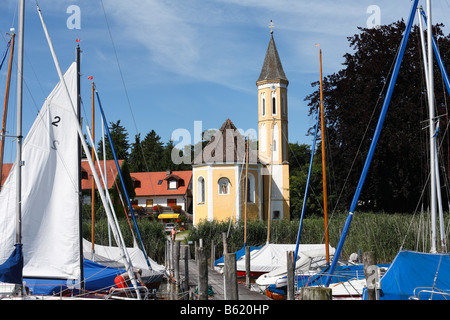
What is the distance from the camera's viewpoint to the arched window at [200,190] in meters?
49.1

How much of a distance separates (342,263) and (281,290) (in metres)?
3.72

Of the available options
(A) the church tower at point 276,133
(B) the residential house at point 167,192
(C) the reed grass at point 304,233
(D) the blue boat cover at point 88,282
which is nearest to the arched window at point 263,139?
(A) the church tower at point 276,133

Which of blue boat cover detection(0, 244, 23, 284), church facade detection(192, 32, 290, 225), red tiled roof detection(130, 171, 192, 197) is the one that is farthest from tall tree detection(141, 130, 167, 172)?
blue boat cover detection(0, 244, 23, 284)

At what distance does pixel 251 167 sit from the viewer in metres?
48.6

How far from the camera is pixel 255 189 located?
4856 cm

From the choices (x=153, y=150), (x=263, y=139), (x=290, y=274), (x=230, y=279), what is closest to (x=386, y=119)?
(x=263, y=139)

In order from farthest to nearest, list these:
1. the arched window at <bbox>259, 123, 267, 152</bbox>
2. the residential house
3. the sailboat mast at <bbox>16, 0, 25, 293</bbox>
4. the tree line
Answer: the residential house
the arched window at <bbox>259, 123, 267, 152</bbox>
the tree line
the sailboat mast at <bbox>16, 0, 25, 293</bbox>

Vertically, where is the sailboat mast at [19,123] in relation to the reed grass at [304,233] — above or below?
above

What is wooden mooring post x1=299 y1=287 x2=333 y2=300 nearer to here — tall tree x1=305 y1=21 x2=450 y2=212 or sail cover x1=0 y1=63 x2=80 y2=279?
sail cover x1=0 y1=63 x2=80 y2=279

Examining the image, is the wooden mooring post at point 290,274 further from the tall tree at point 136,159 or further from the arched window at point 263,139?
the tall tree at point 136,159

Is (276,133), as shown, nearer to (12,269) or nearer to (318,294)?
(12,269)

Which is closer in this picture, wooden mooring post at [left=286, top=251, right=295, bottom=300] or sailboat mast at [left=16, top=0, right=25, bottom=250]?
sailboat mast at [left=16, top=0, right=25, bottom=250]

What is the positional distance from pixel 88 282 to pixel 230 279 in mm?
6429

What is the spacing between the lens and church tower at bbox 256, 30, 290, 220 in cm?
5128
